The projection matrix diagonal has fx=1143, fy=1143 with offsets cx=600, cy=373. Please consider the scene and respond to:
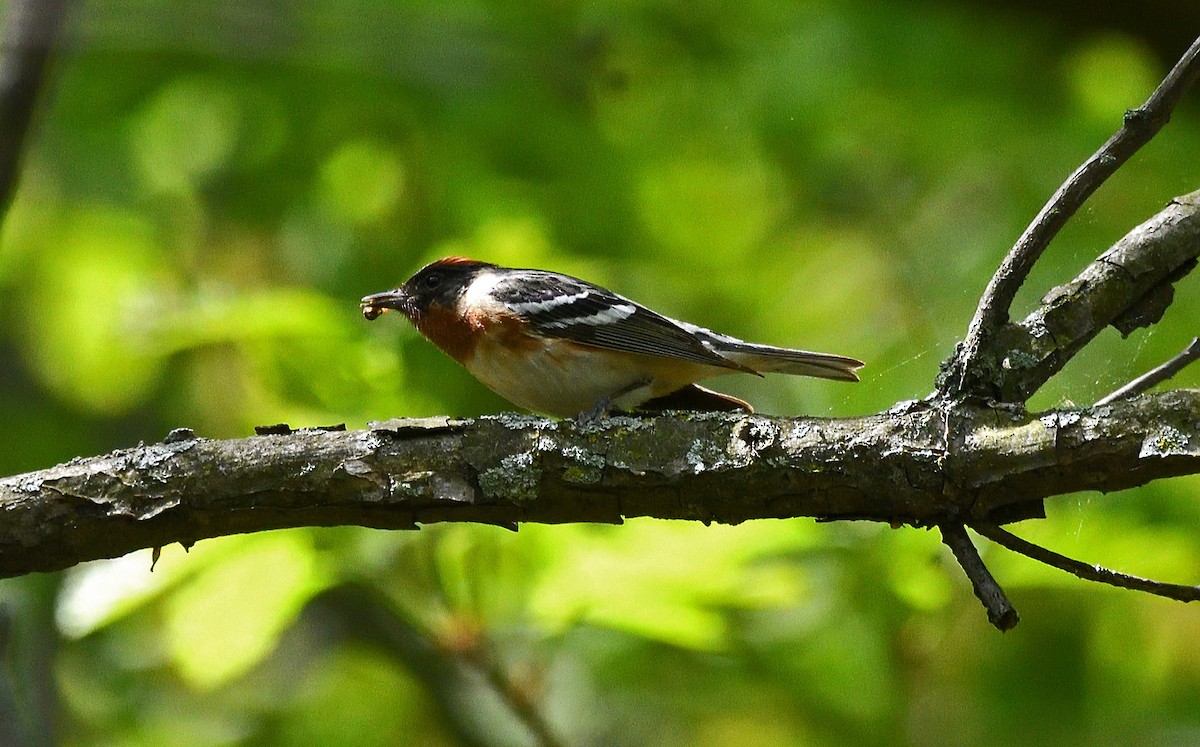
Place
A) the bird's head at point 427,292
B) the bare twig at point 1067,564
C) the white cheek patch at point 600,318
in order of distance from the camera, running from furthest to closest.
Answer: the bird's head at point 427,292
the white cheek patch at point 600,318
the bare twig at point 1067,564

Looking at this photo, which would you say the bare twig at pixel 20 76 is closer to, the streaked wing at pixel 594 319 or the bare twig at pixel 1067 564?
the streaked wing at pixel 594 319

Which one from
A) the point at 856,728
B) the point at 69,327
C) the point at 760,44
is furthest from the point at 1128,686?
the point at 69,327

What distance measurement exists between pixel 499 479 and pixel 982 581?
1.22 m

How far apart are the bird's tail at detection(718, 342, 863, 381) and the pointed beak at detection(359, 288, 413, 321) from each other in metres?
1.41

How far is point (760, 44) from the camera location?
6387 millimetres

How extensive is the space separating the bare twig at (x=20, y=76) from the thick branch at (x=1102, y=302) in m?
3.27

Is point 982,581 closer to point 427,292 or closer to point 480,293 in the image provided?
point 480,293

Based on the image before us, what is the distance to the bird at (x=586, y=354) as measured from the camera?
15.2 ft

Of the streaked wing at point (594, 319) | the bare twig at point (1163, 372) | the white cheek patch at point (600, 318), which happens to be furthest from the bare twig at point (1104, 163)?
the white cheek patch at point (600, 318)

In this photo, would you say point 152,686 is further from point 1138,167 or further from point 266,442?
point 1138,167

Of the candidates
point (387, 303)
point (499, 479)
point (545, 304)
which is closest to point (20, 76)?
point (387, 303)

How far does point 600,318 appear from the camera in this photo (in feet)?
15.8

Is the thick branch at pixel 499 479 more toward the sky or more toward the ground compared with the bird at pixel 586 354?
more toward the ground

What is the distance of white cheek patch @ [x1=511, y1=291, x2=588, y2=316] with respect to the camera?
4859 mm
